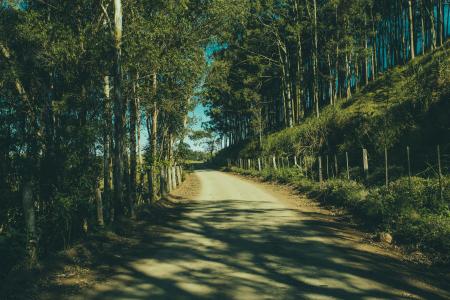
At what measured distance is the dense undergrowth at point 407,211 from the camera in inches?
293

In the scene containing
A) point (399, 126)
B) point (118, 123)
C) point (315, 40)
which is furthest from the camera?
point (315, 40)

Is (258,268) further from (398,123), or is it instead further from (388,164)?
(398,123)

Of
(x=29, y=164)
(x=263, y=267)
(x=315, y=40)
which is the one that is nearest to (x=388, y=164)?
(x=263, y=267)

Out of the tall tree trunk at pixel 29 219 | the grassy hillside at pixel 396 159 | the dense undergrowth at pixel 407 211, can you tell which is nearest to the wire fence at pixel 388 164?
the grassy hillside at pixel 396 159

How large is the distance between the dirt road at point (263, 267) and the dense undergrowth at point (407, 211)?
2.81ft

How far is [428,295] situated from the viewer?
5020mm

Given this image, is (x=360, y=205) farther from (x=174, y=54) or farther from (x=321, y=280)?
(x=174, y=54)

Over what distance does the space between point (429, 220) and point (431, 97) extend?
1158 cm

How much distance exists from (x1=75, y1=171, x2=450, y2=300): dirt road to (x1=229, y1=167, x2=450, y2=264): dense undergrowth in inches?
33.7

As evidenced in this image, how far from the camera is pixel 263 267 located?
20.8 feet

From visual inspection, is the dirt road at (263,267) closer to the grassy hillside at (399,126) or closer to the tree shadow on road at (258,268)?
the tree shadow on road at (258,268)

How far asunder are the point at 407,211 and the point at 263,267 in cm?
471

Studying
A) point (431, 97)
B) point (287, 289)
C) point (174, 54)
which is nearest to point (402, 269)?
point (287, 289)

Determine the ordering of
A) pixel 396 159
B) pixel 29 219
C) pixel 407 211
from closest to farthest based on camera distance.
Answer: pixel 29 219, pixel 407 211, pixel 396 159
